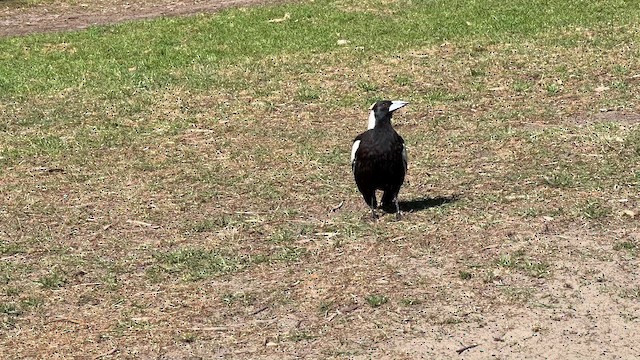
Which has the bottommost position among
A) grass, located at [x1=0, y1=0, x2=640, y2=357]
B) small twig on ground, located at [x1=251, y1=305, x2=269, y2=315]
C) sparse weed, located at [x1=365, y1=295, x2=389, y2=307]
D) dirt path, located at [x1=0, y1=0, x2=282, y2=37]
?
dirt path, located at [x1=0, y1=0, x2=282, y2=37]

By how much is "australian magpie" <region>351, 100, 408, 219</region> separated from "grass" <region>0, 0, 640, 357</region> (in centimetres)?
24

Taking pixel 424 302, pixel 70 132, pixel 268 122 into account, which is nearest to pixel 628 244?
pixel 424 302

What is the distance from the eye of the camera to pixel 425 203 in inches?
338

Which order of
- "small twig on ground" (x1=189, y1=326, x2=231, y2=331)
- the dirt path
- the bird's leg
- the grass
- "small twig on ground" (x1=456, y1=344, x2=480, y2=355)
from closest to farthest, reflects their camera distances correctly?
"small twig on ground" (x1=456, y1=344, x2=480, y2=355) → "small twig on ground" (x1=189, y1=326, x2=231, y2=331) → the grass → the bird's leg → the dirt path

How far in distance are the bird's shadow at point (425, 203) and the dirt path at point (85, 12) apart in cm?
1129

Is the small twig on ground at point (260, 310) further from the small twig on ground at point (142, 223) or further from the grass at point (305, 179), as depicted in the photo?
the small twig on ground at point (142, 223)

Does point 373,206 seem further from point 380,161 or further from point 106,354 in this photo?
point 106,354

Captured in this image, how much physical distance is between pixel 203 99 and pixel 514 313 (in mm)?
6951

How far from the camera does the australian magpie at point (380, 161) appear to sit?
8148mm

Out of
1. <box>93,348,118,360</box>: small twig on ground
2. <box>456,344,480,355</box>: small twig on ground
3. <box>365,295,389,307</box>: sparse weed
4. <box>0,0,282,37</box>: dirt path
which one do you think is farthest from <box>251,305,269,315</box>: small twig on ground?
<box>0,0,282,37</box>: dirt path

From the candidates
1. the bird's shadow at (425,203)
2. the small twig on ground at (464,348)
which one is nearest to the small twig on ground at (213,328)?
the small twig on ground at (464,348)

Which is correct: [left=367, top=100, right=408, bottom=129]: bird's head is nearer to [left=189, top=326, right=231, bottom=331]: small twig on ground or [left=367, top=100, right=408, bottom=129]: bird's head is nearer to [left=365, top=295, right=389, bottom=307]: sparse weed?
[left=365, top=295, right=389, bottom=307]: sparse weed

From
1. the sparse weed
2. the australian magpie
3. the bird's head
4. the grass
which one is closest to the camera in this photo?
the sparse weed

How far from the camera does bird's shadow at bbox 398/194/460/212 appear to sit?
333 inches
